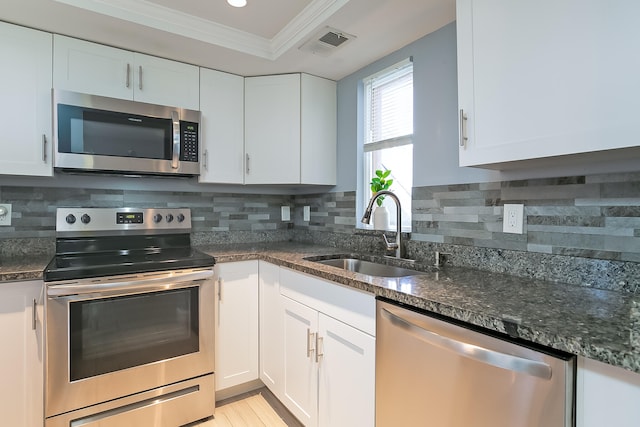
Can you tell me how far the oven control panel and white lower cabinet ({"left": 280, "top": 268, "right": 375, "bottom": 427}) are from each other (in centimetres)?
94

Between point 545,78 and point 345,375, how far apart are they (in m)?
1.32

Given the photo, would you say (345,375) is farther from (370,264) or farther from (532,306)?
(532,306)

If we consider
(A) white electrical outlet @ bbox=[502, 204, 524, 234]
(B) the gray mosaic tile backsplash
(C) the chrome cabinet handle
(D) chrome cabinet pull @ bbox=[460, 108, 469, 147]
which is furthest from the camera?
(C) the chrome cabinet handle

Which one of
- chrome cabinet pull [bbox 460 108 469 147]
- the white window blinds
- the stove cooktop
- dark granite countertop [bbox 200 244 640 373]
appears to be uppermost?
the white window blinds

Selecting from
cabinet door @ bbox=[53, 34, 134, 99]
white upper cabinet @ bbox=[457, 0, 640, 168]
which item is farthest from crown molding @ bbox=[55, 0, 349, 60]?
white upper cabinet @ bbox=[457, 0, 640, 168]

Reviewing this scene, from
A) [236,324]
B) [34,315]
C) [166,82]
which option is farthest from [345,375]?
[166,82]

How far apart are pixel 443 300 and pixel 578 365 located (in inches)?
13.4

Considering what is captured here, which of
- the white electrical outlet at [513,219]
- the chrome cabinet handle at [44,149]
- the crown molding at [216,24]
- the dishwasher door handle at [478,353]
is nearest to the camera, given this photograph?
the dishwasher door handle at [478,353]

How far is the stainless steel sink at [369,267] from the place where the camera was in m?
1.76

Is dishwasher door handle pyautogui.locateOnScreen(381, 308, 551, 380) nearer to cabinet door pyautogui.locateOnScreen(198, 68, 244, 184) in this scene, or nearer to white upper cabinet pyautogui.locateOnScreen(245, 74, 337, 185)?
white upper cabinet pyautogui.locateOnScreen(245, 74, 337, 185)

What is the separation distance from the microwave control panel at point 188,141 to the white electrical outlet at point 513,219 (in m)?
1.79

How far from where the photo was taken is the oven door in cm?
151

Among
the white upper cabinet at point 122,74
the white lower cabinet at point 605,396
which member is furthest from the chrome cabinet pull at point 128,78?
the white lower cabinet at point 605,396

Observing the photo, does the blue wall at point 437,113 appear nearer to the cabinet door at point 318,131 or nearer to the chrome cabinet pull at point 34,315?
the cabinet door at point 318,131
